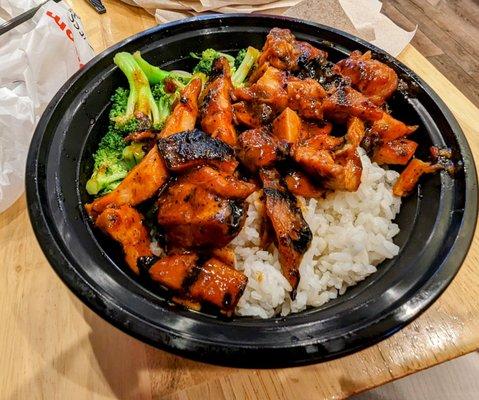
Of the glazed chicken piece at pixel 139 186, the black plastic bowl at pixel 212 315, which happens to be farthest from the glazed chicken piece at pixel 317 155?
the glazed chicken piece at pixel 139 186

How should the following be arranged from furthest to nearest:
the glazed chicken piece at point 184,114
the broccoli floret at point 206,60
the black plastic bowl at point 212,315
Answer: the broccoli floret at point 206,60
the glazed chicken piece at point 184,114
the black plastic bowl at point 212,315

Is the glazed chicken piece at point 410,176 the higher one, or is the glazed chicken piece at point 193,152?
the glazed chicken piece at point 410,176

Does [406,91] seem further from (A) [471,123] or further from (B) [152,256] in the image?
(B) [152,256]

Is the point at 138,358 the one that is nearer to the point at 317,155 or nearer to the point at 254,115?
the point at 317,155

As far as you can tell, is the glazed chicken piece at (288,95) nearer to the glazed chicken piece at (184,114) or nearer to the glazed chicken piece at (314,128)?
the glazed chicken piece at (314,128)

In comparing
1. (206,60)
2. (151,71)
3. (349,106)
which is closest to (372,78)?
(349,106)
